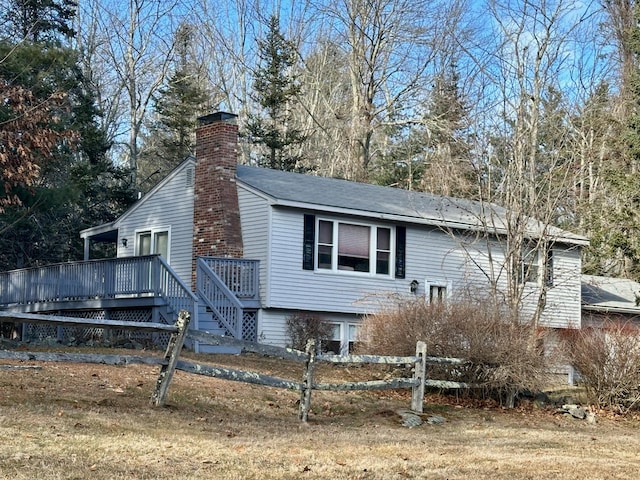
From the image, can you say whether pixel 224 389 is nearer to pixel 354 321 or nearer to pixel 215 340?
pixel 215 340

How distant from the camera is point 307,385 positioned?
43.3 feet

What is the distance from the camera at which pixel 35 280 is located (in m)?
26.1

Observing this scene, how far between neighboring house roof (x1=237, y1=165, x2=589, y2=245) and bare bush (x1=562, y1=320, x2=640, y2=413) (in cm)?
588

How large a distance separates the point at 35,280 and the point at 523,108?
547 inches

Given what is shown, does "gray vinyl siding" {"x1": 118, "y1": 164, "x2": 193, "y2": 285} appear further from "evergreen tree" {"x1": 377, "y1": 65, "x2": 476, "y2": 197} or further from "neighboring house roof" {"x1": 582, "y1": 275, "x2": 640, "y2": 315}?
"neighboring house roof" {"x1": 582, "y1": 275, "x2": 640, "y2": 315}

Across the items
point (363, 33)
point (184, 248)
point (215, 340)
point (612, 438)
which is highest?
point (363, 33)

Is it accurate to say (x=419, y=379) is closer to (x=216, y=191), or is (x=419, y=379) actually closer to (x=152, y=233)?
(x=216, y=191)

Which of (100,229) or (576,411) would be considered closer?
(576,411)

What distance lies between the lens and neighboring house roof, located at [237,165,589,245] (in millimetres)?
24766

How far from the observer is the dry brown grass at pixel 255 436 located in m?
8.88

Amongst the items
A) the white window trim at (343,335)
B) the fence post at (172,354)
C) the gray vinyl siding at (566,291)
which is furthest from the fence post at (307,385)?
the gray vinyl siding at (566,291)

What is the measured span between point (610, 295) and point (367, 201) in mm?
11314

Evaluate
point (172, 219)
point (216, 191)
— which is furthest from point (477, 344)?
point (172, 219)

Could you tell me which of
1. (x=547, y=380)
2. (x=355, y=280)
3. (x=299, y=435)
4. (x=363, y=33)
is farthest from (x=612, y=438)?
(x=363, y=33)
